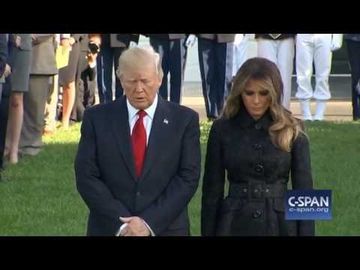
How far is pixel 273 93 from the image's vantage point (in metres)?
7.15

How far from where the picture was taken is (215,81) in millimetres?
16109

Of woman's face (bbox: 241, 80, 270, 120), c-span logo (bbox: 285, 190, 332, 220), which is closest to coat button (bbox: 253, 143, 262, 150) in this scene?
woman's face (bbox: 241, 80, 270, 120)

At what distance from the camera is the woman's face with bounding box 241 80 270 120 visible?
7133 millimetres

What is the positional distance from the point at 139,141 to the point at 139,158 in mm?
96

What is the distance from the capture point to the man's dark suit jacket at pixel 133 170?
7086mm

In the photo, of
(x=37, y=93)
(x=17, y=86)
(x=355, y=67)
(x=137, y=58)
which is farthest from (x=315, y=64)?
(x=137, y=58)

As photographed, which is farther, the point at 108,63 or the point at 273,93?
the point at 108,63

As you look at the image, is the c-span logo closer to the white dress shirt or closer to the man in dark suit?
the man in dark suit

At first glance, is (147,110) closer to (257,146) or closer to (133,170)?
(133,170)

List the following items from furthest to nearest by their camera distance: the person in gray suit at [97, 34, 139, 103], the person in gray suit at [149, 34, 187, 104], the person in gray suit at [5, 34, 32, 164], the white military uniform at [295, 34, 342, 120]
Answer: the white military uniform at [295, 34, 342, 120], the person in gray suit at [149, 34, 187, 104], the person in gray suit at [97, 34, 139, 103], the person in gray suit at [5, 34, 32, 164]

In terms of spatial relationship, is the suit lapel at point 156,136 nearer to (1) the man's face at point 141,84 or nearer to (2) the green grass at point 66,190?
(1) the man's face at point 141,84

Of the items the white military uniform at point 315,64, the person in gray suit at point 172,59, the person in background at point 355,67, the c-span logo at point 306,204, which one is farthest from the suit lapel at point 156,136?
the person in background at point 355,67

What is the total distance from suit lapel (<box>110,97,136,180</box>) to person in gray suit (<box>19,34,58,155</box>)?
5.79m
